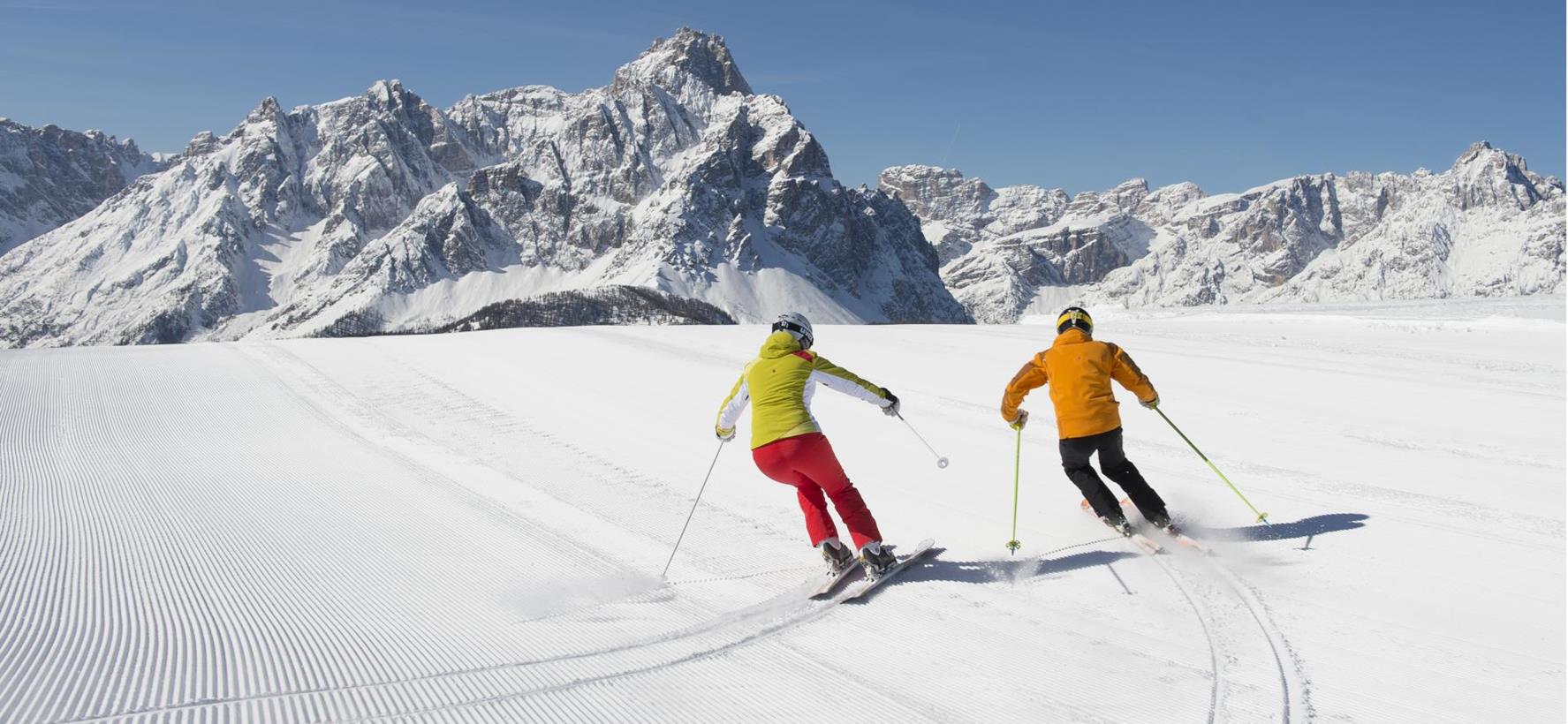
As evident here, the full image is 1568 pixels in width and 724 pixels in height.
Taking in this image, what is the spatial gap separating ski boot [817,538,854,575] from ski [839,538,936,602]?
0.16 metres

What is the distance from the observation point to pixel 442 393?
48.8ft

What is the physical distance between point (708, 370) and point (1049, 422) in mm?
7028

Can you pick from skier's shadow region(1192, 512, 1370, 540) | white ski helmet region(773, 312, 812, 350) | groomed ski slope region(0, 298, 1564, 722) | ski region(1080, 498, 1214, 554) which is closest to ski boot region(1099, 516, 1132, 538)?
groomed ski slope region(0, 298, 1564, 722)

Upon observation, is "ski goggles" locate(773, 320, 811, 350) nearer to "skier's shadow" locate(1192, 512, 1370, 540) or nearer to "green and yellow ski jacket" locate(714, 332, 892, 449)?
"green and yellow ski jacket" locate(714, 332, 892, 449)

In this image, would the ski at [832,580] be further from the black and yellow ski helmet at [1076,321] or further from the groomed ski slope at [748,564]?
the black and yellow ski helmet at [1076,321]

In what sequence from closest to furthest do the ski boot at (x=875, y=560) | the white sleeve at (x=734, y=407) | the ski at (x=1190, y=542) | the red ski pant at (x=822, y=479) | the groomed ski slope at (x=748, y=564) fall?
the groomed ski slope at (x=748, y=564), the ski boot at (x=875, y=560), the red ski pant at (x=822, y=479), the ski at (x=1190, y=542), the white sleeve at (x=734, y=407)

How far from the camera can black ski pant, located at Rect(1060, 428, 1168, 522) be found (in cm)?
695

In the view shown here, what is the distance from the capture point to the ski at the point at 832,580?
5.93 meters

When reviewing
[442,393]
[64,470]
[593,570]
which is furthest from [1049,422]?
[64,470]

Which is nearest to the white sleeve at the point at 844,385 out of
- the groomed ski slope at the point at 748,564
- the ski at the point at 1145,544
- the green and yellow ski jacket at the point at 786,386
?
the green and yellow ski jacket at the point at 786,386

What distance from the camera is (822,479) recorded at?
6320 mm

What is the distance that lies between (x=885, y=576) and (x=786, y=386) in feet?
4.72

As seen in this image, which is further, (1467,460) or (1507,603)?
(1467,460)

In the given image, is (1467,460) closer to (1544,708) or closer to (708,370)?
(1544,708)
